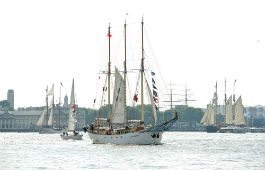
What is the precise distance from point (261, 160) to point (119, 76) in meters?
34.8

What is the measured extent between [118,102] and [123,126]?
3.56 meters

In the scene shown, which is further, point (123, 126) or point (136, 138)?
point (123, 126)

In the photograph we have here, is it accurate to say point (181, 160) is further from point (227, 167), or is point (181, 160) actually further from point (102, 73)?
point (102, 73)

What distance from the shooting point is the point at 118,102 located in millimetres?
111438

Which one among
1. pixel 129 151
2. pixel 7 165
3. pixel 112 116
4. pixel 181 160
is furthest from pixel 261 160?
pixel 112 116

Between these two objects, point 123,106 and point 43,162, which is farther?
point 123,106

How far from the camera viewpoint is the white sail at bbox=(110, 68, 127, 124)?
365 feet

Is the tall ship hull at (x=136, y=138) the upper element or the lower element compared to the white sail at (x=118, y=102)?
lower

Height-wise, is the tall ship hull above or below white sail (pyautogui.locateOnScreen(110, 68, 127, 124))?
below

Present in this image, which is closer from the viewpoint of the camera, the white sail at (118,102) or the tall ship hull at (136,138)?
the tall ship hull at (136,138)

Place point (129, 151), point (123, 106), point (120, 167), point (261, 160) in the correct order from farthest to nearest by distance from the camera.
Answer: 1. point (123, 106)
2. point (129, 151)
3. point (261, 160)
4. point (120, 167)

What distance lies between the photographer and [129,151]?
93.8 metres

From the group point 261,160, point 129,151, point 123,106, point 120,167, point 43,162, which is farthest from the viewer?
point 123,106

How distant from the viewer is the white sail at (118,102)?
Answer: 111312 millimetres
